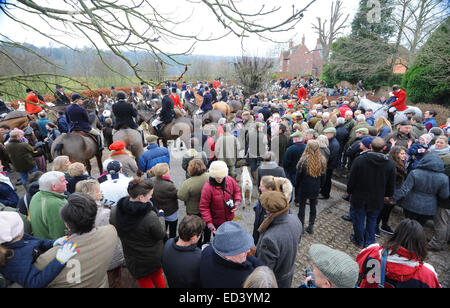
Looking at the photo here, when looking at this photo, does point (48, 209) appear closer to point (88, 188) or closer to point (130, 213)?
point (88, 188)

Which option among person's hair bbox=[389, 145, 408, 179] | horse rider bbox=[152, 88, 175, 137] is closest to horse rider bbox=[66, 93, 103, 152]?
horse rider bbox=[152, 88, 175, 137]

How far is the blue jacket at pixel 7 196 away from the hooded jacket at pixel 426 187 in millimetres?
5958

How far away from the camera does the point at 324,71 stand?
2075 centimetres

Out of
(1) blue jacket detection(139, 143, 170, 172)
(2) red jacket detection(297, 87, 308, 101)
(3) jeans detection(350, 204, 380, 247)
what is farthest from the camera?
(2) red jacket detection(297, 87, 308, 101)

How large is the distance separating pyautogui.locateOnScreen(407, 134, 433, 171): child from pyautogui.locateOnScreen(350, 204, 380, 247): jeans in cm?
148

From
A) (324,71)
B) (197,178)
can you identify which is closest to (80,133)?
(197,178)

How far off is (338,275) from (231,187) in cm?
181

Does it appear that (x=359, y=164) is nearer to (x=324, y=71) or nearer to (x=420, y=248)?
(x=420, y=248)

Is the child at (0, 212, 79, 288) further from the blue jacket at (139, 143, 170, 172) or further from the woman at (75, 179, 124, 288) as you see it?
the blue jacket at (139, 143, 170, 172)

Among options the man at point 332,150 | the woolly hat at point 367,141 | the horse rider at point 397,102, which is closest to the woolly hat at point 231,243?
the woolly hat at point 367,141

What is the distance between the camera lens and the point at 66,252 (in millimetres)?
1737

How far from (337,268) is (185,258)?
46.9 inches

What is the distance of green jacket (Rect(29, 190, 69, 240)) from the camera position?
8.07 feet

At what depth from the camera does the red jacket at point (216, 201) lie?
308 cm
